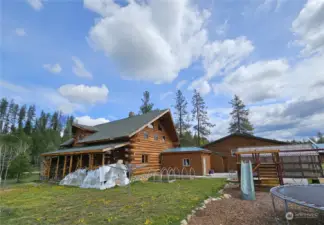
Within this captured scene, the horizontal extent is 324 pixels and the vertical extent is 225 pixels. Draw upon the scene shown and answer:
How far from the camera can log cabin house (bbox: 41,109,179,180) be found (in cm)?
1342

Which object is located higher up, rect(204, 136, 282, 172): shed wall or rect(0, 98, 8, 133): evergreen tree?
rect(0, 98, 8, 133): evergreen tree

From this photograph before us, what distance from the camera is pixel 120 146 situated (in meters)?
12.7

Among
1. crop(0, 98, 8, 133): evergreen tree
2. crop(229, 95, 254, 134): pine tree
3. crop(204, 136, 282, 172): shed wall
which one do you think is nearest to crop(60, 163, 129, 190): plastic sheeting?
crop(204, 136, 282, 172): shed wall

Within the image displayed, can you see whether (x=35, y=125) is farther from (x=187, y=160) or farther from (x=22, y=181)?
(x=187, y=160)

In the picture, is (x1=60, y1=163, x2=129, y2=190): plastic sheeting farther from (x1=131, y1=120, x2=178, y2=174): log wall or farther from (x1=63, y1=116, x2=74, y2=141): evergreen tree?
(x1=63, y1=116, x2=74, y2=141): evergreen tree

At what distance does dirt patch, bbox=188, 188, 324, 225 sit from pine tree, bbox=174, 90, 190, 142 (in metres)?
25.5

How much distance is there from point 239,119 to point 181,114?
38.8 feet

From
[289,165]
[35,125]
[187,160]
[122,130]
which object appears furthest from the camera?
[35,125]

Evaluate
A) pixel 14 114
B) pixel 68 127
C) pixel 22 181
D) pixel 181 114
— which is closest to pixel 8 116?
pixel 14 114

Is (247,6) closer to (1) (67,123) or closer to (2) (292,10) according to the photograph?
(2) (292,10)

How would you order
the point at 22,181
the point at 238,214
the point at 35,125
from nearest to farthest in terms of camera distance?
the point at 238,214 < the point at 22,181 < the point at 35,125

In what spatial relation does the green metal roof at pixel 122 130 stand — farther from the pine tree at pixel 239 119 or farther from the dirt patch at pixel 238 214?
the pine tree at pixel 239 119

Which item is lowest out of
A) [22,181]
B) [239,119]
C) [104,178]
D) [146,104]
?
[22,181]

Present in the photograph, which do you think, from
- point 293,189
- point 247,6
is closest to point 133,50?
point 247,6
